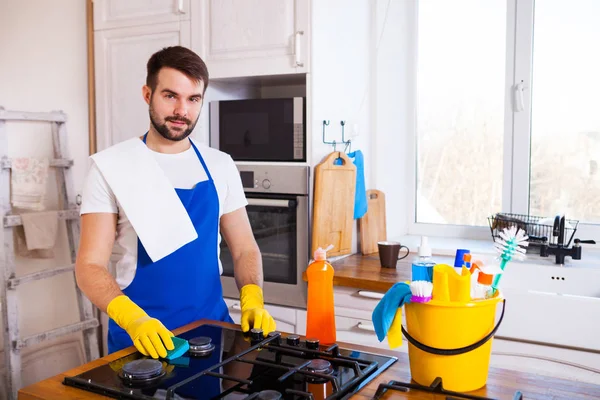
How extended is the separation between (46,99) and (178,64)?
156 centimetres

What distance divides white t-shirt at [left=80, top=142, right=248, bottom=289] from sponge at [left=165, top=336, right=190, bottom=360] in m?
0.45

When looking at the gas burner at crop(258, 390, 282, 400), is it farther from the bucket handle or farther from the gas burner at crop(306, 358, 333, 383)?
the bucket handle

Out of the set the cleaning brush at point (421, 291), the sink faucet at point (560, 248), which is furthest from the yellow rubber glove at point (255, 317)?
the sink faucet at point (560, 248)

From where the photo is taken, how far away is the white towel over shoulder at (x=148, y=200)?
1.69 m

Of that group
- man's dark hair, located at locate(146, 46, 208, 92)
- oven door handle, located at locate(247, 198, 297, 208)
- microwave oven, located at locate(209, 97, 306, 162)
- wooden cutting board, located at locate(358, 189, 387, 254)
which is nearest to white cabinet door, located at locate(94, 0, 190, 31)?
microwave oven, located at locate(209, 97, 306, 162)

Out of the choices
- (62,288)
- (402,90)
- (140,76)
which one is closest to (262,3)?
(140,76)

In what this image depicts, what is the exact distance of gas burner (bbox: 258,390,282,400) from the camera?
1.06 meters

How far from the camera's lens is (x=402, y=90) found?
3.21 m

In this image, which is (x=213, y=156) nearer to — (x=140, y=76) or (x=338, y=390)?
(x=338, y=390)

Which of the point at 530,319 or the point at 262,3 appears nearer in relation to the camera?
the point at 530,319

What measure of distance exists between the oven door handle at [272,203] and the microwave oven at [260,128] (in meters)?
0.17

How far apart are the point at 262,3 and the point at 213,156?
→ 0.90 m

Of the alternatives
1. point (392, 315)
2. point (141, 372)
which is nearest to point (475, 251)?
point (392, 315)

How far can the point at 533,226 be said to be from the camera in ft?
8.80
